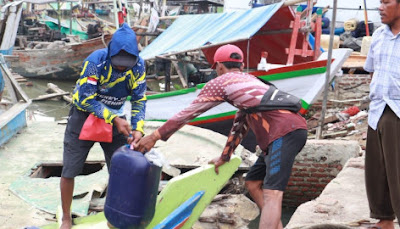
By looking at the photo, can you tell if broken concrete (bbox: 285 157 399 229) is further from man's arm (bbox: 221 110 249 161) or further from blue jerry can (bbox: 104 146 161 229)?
blue jerry can (bbox: 104 146 161 229)

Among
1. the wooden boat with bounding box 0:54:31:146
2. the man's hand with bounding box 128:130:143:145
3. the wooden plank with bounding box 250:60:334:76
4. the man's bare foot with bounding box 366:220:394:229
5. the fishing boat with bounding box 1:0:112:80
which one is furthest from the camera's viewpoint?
the fishing boat with bounding box 1:0:112:80

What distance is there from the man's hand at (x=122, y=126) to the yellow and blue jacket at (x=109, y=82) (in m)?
0.05

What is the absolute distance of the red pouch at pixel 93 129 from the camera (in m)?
3.52

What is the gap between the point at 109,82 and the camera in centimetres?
356

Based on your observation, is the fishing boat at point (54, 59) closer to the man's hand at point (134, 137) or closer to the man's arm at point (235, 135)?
the man's hand at point (134, 137)

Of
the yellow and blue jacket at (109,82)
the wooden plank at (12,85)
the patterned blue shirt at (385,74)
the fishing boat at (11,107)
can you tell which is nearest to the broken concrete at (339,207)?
the patterned blue shirt at (385,74)

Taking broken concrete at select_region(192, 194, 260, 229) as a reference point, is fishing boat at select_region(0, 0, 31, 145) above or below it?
above

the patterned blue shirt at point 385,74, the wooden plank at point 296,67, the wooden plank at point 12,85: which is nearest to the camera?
the patterned blue shirt at point 385,74

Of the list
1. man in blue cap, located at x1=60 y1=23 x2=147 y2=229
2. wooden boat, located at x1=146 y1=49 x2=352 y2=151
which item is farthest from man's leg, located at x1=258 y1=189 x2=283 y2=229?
wooden boat, located at x1=146 y1=49 x2=352 y2=151

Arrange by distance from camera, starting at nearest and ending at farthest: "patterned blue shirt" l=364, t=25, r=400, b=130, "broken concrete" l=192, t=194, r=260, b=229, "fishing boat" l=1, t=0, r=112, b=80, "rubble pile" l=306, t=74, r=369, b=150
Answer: "patterned blue shirt" l=364, t=25, r=400, b=130 → "broken concrete" l=192, t=194, r=260, b=229 → "rubble pile" l=306, t=74, r=369, b=150 → "fishing boat" l=1, t=0, r=112, b=80

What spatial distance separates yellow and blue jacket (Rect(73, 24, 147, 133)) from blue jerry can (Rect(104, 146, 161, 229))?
0.54 meters

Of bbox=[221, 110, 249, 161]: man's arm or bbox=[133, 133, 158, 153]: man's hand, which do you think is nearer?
bbox=[133, 133, 158, 153]: man's hand

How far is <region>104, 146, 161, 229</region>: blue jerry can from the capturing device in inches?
120

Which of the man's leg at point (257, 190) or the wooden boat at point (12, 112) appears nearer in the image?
the man's leg at point (257, 190)
